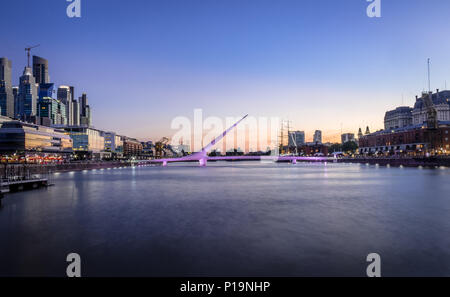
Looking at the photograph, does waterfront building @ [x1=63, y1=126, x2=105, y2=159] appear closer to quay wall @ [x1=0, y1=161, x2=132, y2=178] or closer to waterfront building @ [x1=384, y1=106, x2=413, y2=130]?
quay wall @ [x1=0, y1=161, x2=132, y2=178]

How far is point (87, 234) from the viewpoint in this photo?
15.8m

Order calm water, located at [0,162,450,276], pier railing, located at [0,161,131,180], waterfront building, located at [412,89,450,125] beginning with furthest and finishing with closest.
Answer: waterfront building, located at [412,89,450,125] < pier railing, located at [0,161,131,180] < calm water, located at [0,162,450,276]

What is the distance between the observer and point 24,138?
105m

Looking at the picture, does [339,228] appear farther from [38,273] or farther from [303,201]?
[38,273]

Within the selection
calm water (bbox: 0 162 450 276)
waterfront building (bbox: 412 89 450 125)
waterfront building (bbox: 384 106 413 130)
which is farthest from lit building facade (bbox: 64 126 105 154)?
waterfront building (bbox: 384 106 413 130)

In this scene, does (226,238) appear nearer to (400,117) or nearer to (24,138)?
(24,138)

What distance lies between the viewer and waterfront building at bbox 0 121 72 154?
10388 centimetres

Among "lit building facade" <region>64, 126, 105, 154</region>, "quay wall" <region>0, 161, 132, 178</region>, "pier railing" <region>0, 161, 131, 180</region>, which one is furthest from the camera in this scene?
"lit building facade" <region>64, 126, 105, 154</region>

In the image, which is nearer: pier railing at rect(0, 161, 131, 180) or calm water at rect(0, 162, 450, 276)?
calm water at rect(0, 162, 450, 276)

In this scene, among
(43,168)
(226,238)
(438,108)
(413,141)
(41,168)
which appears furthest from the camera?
(438,108)

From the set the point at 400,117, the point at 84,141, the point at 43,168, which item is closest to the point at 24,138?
the point at 84,141

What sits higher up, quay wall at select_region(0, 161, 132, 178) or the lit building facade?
the lit building facade

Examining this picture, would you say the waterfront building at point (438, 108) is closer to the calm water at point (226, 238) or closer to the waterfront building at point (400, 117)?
the waterfront building at point (400, 117)

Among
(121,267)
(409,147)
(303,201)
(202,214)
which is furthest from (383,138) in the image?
(121,267)
